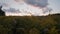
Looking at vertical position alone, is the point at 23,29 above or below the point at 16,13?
below

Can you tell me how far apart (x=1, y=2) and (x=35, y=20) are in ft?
2.97

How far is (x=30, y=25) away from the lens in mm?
5324

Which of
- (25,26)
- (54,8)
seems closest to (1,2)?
(25,26)

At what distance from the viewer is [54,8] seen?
5.42 metres

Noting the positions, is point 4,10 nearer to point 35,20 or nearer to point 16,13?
point 16,13

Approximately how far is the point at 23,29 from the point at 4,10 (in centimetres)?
64

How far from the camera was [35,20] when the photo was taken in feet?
17.6

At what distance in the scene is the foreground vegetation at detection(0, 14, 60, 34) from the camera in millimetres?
5277

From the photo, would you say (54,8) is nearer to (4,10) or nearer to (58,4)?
(58,4)

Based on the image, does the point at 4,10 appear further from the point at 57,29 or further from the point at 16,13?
the point at 57,29

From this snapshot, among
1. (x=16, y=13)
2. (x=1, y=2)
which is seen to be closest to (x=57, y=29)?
(x=16, y=13)

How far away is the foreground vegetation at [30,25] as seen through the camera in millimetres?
5277

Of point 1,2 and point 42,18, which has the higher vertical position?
point 1,2

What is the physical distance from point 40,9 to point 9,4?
0.74 m
